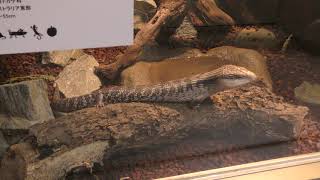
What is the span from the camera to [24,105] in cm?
129

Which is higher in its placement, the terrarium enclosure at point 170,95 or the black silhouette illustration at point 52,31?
the black silhouette illustration at point 52,31

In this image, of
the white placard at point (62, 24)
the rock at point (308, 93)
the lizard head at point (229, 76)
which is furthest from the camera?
the rock at point (308, 93)

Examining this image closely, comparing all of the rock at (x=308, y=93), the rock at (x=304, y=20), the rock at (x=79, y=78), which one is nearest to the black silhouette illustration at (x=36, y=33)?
the rock at (x=79, y=78)

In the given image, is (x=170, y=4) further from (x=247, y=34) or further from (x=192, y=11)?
(x=247, y=34)

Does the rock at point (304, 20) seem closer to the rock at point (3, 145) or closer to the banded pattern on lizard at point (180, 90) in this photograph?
the banded pattern on lizard at point (180, 90)

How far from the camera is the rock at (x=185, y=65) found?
1.36 metres

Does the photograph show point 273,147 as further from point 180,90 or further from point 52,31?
point 52,31

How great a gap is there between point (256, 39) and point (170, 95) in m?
0.29

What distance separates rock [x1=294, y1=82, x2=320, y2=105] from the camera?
1.54 metres

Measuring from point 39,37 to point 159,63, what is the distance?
345mm

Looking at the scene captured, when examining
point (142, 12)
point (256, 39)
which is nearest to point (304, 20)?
point (256, 39)

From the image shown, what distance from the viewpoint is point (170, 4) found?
1328 millimetres

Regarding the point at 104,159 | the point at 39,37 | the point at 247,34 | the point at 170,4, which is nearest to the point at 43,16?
the point at 39,37

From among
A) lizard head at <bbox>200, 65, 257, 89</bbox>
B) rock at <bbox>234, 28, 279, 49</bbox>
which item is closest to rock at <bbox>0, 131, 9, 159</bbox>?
lizard head at <bbox>200, 65, 257, 89</bbox>
